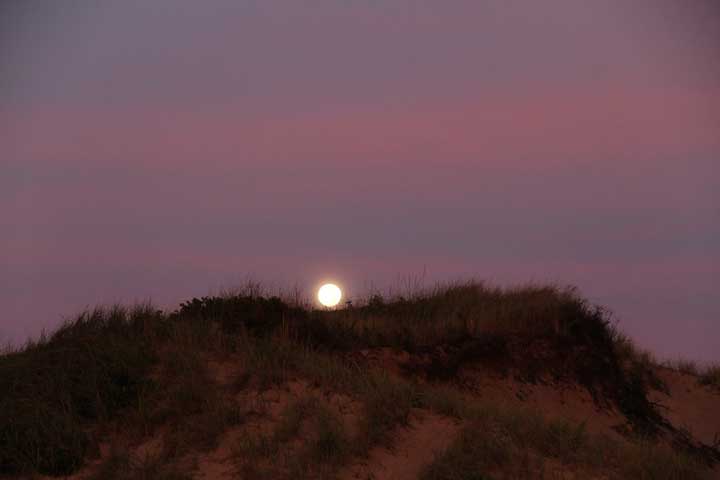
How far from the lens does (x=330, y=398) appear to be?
12.5 metres

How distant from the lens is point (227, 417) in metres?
12.2

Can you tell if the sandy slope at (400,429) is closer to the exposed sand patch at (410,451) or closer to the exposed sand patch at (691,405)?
the exposed sand patch at (410,451)

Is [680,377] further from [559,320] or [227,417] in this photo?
[227,417]

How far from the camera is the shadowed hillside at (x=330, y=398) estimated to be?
11172 mm

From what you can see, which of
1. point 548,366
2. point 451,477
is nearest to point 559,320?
point 548,366

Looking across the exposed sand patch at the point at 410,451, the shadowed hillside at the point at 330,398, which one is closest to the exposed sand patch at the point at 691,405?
the shadowed hillside at the point at 330,398

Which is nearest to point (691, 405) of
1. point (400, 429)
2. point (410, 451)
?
point (400, 429)

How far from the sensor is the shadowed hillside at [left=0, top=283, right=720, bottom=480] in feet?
36.7

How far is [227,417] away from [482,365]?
5.59 metres

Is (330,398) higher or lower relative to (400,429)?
higher

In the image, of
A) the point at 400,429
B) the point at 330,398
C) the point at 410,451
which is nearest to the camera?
the point at 410,451

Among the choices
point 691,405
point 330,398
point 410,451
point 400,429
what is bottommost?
point 691,405

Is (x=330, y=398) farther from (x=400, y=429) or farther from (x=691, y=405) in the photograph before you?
(x=691, y=405)

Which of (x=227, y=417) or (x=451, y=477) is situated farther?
(x=227, y=417)
